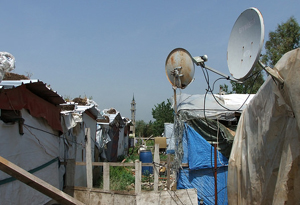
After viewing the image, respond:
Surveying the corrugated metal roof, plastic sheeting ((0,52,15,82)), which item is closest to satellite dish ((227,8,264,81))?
plastic sheeting ((0,52,15,82))

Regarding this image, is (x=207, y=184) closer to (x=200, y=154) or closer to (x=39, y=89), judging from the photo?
(x=200, y=154)

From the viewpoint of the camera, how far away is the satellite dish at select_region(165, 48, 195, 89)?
7.08 metres

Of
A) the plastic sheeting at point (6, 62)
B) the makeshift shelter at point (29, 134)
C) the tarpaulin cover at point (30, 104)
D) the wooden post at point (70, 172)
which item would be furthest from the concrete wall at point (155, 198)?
the plastic sheeting at point (6, 62)

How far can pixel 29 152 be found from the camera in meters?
5.34

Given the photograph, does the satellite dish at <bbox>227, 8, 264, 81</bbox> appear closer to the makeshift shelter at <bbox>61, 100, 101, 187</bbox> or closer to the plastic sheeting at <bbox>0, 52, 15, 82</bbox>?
the plastic sheeting at <bbox>0, 52, 15, 82</bbox>

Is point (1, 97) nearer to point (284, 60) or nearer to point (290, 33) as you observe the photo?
point (284, 60)

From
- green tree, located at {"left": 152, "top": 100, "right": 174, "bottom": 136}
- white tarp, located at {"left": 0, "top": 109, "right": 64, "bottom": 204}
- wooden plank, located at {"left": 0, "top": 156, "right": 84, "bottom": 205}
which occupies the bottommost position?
green tree, located at {"left": 152, "top": 100, "right": 174, "bottom": 136}

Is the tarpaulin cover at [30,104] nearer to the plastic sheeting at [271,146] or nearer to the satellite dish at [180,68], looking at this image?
the satellite dish at [180,68]

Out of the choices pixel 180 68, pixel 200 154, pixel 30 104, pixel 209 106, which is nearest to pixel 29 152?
pixel 30 104

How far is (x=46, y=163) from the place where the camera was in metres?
6.18

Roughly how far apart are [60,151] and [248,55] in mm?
5860

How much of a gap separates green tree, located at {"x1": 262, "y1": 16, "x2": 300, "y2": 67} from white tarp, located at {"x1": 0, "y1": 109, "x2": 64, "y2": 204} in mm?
18041

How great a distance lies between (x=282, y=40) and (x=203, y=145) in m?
16.9

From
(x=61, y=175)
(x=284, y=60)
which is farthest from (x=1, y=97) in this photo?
(x=284, y=60)
